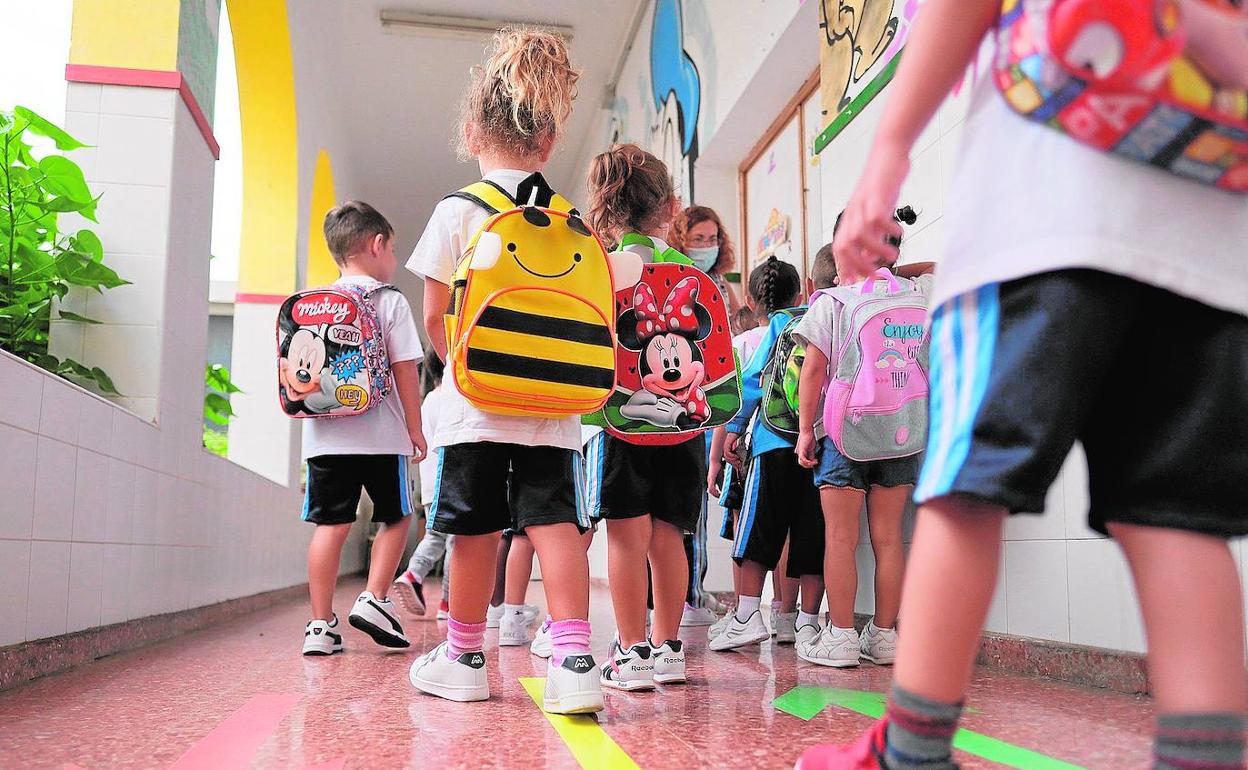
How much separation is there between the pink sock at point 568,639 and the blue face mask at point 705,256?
6.40 ft

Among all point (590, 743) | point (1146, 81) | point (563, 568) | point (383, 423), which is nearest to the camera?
point (1146, 81)

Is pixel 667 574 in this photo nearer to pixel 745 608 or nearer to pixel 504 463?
pixel 504 463

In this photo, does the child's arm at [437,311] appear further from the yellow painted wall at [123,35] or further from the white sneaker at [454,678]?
the yellow painted wall at [123,35]

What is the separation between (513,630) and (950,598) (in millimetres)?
2572

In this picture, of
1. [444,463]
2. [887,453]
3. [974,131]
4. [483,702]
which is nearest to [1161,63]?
[974,131]

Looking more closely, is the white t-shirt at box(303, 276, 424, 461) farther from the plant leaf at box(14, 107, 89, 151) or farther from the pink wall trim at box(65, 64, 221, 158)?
the pink wall trim at box(65, 64, 221, 158)

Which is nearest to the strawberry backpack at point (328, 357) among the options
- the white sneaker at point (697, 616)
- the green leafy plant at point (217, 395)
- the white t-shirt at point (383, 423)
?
the white t-shirt at point (383, 423)

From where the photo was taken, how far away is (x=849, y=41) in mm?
3697

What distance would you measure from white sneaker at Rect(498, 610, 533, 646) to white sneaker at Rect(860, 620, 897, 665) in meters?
1.14

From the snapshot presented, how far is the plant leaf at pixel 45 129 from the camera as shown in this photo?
3002mm

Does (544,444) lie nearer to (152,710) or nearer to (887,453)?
(152,710)

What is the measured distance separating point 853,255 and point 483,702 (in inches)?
54.7

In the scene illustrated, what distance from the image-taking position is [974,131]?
3.17 ft

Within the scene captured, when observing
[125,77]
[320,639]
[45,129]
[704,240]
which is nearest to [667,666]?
[320,639]
